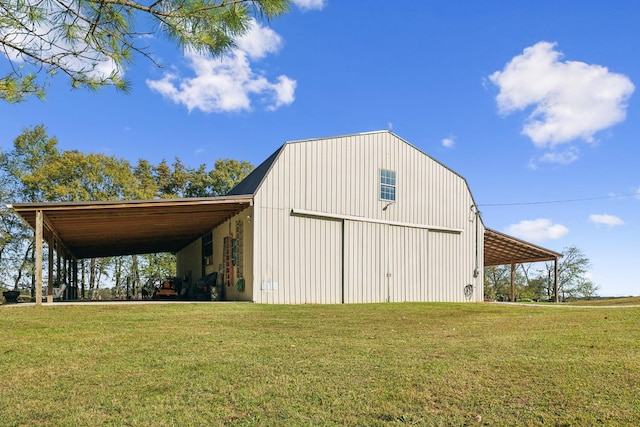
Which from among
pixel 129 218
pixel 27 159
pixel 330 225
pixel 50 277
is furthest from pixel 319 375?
pixel 27 159

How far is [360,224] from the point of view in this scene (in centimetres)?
1479

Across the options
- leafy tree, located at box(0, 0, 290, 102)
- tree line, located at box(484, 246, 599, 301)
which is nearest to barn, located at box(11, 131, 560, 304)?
leafy tree, located at box(0, 0, 290, 102)

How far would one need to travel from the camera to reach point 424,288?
1606 centimetres

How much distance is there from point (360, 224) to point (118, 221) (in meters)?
7.78

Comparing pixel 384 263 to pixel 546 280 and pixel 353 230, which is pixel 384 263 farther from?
pixel 546 280

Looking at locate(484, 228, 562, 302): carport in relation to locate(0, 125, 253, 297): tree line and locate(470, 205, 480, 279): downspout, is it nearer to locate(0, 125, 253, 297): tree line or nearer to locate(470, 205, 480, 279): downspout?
locate(470, 205, 480, 279): downspout

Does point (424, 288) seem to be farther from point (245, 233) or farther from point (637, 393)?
point (637, 393)

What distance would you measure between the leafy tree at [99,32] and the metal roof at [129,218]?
5911 mm

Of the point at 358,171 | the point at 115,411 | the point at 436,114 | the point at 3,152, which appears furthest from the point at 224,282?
the point at 3,152

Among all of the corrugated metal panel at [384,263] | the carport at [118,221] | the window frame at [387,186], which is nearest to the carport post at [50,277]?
the carport at [118,221]

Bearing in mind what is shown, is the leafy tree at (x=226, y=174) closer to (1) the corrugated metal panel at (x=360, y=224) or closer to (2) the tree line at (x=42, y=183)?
(2) the tree line at (x=42, y=183)

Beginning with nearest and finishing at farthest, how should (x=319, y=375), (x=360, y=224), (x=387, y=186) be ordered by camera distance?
(x=319, y=375), (x=360, y=224), (x=387, y=186)

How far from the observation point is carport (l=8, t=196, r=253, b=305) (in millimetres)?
10961

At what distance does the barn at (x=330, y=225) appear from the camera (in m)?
13.1
